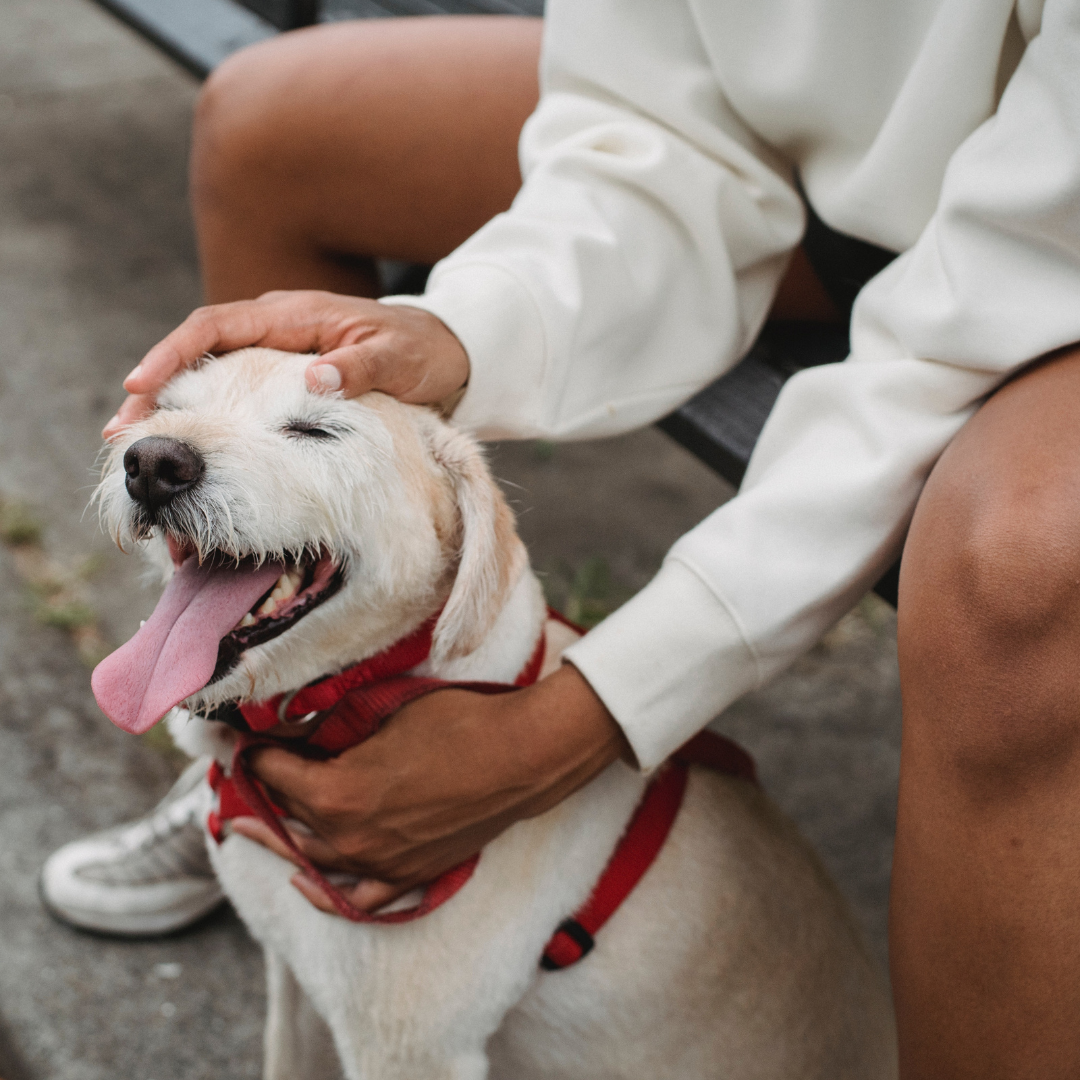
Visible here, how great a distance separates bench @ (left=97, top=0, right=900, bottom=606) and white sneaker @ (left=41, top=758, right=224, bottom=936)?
1.01 m

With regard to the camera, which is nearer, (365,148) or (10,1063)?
(10,1063)

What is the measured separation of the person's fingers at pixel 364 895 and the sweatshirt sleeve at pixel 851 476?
1.10 ft

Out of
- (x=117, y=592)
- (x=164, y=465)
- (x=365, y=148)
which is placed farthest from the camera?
(x=117, y=592)

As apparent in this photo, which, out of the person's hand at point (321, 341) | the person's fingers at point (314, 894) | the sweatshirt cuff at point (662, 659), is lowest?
the person's fingers at point (314, 894)

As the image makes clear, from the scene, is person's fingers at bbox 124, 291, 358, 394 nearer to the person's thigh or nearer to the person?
the person

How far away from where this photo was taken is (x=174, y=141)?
12.7 ft

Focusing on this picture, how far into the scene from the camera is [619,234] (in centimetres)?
150

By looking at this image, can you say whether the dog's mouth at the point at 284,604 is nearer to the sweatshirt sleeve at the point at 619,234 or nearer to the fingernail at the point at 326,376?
the fingernail at the point at 326,376

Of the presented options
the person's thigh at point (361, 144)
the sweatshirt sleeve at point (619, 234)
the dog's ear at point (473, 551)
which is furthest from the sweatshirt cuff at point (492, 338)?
the person's thigh at point (361, 144)

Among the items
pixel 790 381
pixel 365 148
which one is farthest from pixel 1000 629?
pixel 365 148

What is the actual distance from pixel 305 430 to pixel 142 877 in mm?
1050

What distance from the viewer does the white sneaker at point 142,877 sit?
1801 mm

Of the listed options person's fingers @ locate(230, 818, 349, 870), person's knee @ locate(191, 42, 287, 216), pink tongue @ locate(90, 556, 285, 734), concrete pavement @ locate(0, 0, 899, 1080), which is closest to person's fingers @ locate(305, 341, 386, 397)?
pink tongue @ locate(90, 556, 285, 734)

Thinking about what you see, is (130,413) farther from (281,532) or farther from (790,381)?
(790,381)
